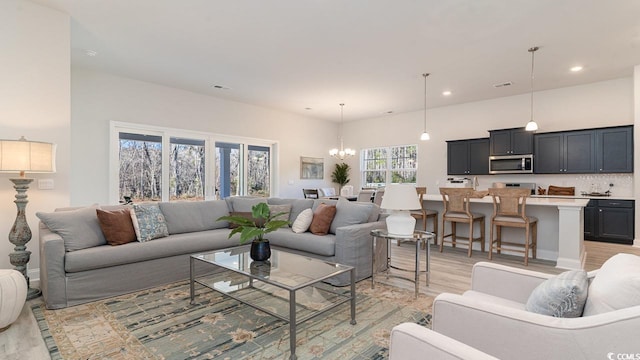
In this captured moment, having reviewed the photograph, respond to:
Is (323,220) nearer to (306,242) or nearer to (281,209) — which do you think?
(306,242)

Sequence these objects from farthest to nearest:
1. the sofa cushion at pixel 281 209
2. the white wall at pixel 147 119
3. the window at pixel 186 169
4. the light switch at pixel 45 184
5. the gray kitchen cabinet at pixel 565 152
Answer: the window at pixel 186 169
the gray kitchen cabinet at pixel 565 152
the white wall at pixel 147 119
the sofa cushion at pixel 281 209
the light switch at pixel 45 184

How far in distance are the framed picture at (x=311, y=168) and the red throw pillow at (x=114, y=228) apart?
569cm

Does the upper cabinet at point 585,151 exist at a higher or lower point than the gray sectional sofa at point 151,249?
higher

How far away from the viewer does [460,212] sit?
4.80m

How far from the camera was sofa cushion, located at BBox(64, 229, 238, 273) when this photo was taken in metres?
2.80

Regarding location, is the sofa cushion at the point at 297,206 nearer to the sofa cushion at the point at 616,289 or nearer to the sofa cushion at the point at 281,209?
the sofa cushion at the point at 281,209

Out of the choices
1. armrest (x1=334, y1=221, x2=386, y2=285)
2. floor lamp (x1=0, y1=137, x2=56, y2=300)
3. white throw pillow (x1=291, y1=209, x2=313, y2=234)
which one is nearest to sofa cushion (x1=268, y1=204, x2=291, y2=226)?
white throw pillow (x1=291, y1=209, x2=313, y2=234)

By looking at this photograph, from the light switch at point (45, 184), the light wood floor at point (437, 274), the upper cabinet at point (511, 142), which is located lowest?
the light wood floor at point (437, 274)

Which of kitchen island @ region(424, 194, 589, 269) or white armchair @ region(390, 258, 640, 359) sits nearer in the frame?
white armchair @ region(390, 258, 640, 359)

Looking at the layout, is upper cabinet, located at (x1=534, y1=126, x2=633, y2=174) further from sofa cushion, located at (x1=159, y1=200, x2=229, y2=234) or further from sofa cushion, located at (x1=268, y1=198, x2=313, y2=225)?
sofa cushion, located at (x1=159, y1=200, x2=229, y2=234)

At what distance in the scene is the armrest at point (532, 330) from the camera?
106 cm

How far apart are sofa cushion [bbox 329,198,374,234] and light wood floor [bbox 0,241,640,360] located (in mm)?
715

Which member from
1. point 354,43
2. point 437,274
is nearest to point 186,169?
point 354,43

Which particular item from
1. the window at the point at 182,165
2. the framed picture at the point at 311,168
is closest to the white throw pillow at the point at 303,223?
the window at the point at 182,165
